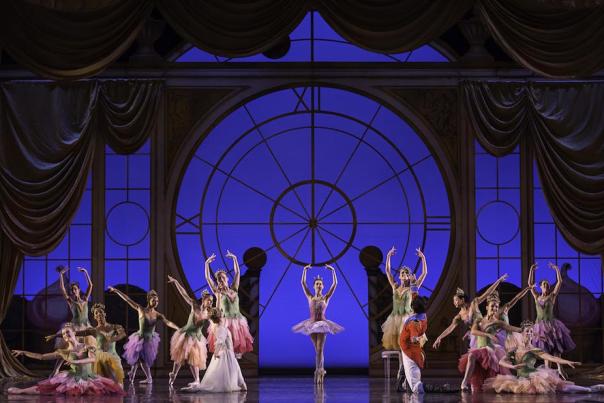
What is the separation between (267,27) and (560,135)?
4172 mm

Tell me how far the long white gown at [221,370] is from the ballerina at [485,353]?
7.28 feet

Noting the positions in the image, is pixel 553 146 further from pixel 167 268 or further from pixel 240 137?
pixel 167 268

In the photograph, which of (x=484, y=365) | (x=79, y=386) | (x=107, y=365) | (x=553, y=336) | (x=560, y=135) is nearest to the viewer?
(x=79, y=386)

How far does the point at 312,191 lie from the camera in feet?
49.2

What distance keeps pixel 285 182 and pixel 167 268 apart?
6.10ft

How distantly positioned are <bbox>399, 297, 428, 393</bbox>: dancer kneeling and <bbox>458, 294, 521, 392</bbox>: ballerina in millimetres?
540

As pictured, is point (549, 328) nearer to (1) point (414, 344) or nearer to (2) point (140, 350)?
(1) point (414, 344)

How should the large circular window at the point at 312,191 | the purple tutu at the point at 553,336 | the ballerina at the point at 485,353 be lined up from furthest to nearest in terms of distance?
the large circular window at the point at 312,191 < the purple tutu at the point at 553,336 < the ballerina at the point at 485,353

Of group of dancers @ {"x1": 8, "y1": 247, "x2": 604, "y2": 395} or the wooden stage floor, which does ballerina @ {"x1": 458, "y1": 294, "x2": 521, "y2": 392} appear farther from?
the wooden stage floor

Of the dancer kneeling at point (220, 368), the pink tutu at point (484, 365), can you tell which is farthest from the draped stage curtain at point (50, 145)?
the pink tutu at point (484, 365)

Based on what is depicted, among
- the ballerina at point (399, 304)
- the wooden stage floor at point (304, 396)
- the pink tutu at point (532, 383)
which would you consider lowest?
the wooden stage floor at point (304, 396)

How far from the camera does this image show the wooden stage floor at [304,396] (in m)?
10.1

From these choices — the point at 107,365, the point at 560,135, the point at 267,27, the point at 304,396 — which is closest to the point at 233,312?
the point at 107,365

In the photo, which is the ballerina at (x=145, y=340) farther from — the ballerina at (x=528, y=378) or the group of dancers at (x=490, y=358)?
the ballerina at (x=528, y=378)
